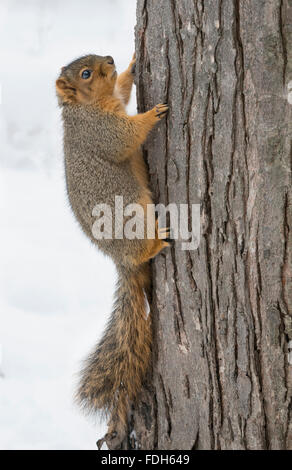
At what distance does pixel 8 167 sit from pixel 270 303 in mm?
2497

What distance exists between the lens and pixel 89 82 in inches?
83.8

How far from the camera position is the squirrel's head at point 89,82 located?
212 cm

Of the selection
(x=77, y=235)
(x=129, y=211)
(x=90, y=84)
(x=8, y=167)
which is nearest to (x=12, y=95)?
(x=8, y=167)

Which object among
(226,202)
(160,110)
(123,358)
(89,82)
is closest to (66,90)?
(89,82)

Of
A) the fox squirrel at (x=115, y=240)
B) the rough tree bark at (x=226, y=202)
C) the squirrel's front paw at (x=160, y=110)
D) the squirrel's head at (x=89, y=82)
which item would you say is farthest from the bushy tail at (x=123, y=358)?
the squirrel's head at (x=89, y=82)

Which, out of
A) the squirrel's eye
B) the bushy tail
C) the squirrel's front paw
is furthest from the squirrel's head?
the bushy tail

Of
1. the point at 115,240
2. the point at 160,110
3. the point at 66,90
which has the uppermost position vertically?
the point at 66,90

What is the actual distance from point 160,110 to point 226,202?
0.35 metres

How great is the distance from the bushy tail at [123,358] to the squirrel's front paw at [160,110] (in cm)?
48

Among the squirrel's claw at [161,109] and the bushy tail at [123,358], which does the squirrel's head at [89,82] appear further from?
the bushy tail at [123,358]

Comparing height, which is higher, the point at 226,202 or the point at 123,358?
the point at 226,202

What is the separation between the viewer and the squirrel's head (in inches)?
83.5

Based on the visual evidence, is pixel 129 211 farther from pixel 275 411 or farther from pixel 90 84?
pixel 275 411

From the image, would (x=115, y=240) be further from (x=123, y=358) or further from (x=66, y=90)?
(x=66, y=90)
